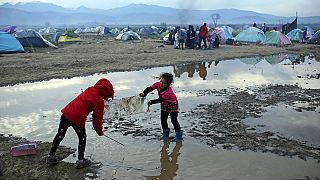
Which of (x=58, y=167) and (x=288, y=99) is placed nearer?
(x=58, y=167)

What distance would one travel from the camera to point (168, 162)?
6066 millimetres

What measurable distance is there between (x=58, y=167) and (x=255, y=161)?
3364mm

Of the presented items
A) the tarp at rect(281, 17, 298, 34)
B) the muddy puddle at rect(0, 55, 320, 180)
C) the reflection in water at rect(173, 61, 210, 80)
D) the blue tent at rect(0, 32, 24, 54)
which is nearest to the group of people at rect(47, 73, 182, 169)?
the muddy puddle at rect(0, 55, 320, 180)

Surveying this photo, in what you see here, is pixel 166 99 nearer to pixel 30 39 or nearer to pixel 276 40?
pixel 30 39

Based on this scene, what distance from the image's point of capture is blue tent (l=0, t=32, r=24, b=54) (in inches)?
903

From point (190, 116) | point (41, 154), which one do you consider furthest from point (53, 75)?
point (41, 154)

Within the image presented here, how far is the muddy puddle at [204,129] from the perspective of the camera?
5.78 m

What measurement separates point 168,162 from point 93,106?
1.68 metres

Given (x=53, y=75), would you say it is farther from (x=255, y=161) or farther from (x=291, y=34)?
(x=291, y=34)

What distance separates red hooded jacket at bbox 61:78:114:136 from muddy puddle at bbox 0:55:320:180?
0.83 m

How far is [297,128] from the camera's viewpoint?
785cm

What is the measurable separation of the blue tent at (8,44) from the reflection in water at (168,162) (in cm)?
1950

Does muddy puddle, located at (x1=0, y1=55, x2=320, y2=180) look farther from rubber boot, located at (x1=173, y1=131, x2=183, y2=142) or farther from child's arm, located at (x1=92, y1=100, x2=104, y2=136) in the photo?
child's arm, located at (x1=92, y1=100, x2=104, y2=136)

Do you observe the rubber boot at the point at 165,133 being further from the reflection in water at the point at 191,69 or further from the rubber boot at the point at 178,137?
the reflection in water at the point at 191,69
